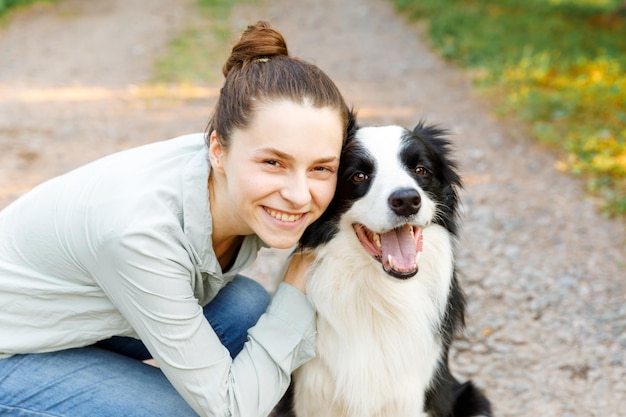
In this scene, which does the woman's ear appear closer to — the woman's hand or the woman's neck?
the woman's neck

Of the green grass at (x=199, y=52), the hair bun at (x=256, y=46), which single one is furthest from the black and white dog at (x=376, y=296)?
the green grass at (x=199, y=52)

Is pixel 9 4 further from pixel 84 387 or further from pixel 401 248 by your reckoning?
pixel 401 248

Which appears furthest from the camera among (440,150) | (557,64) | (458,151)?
(557,64)

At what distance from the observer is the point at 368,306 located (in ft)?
7.71

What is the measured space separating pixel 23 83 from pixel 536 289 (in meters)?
6.26

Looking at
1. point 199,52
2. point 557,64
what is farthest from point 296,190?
point 199,52

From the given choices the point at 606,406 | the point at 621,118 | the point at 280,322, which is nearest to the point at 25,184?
the point at 280,322

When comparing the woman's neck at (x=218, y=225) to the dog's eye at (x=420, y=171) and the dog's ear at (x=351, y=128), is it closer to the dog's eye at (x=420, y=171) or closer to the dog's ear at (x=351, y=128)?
the dog's ear at (x=351, y=128)

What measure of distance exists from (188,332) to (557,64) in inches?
265

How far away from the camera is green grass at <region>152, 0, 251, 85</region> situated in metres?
8.09

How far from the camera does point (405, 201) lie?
→ 6.83 feet

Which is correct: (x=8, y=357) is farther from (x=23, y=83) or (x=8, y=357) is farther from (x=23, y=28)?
(x=23, y=28)

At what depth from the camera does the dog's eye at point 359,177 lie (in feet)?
7.43

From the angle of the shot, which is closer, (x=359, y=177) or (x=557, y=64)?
(x=359, y=177)
